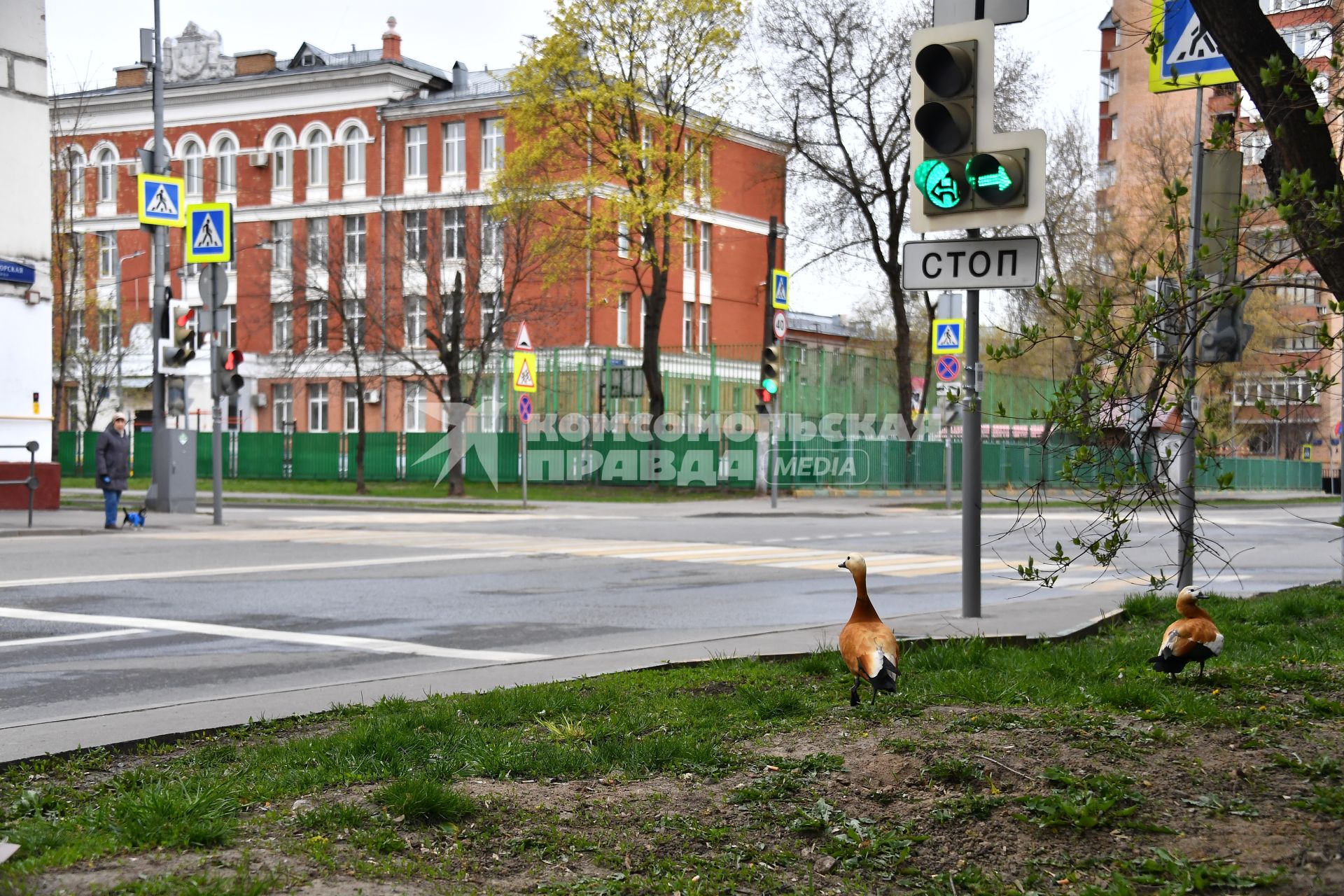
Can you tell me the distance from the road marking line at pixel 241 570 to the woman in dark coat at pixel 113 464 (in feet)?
25.4

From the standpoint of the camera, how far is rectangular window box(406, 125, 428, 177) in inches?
2328

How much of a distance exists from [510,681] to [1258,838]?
446cm

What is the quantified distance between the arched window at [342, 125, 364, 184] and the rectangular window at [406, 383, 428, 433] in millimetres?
9754

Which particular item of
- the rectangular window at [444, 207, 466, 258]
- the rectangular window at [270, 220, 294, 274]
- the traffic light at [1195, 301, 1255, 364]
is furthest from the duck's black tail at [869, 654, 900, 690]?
the rectangular window at [270, 220, 294, 274]

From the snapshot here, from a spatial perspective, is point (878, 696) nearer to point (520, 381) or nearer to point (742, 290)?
point (520, 381)

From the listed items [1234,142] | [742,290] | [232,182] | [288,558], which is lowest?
[288,558]

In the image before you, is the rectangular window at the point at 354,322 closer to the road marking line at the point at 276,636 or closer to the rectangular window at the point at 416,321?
the rectangular window at the point at 416,321

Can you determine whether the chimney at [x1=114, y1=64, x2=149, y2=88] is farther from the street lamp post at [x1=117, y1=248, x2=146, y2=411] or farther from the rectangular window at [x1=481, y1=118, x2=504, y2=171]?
the rectangular window at [x1=481, y1=118, x2=504, y2=171]

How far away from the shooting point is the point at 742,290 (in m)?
64.8

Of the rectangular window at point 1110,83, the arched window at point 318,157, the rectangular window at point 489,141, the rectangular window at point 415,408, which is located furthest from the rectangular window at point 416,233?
the rectangular window at point 1110,83

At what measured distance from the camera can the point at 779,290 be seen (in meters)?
32.8

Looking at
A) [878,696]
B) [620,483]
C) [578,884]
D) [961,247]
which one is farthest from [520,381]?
[578,884]

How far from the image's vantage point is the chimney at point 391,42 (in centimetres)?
6250

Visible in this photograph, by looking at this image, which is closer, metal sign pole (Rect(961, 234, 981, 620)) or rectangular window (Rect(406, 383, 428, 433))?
metal sign pole (Rect(961, 234, 981, 620))
